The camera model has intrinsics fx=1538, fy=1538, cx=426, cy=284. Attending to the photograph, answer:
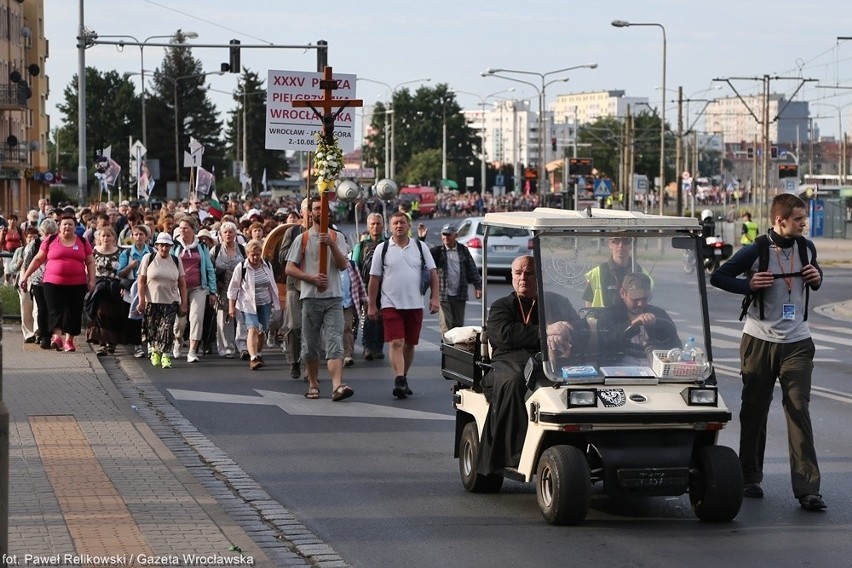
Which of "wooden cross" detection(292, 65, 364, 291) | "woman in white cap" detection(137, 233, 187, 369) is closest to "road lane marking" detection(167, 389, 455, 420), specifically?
"wooden cross" detection(292, 65, 364, 291)

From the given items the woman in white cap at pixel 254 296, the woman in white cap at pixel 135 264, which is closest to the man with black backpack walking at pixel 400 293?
the woman in white cap at pixel 254 296

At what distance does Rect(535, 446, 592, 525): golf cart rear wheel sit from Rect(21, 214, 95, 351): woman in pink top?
35.7 ft

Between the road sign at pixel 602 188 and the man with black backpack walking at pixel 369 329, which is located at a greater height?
the road sign at pixel 602 188

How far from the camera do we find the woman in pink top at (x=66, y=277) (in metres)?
18.2

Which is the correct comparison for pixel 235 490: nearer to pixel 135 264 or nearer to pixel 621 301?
pixel 621 301

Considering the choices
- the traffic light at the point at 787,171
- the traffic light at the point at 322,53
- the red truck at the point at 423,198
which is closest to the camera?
the traffic light at the point at 322,53

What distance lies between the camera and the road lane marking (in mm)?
13461

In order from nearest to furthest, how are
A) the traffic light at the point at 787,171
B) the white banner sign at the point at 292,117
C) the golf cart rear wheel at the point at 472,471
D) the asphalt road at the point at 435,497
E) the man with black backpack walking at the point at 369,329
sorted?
1. the asphalt road at the point at 435,497
2. the golf cart rear wheel at the point at 472,471
3. the man with black backpack walking at the point at 369,329
4. the white banner sign at the point at 292,117
5. the traffic light at the point at 787,171

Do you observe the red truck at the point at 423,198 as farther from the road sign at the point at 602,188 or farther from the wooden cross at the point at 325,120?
the wooden cross at the point at 325,120

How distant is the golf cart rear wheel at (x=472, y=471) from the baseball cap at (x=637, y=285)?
1.36 metres

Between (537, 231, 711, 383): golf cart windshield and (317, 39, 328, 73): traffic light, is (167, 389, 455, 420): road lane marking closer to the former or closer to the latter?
(537, 231, 711, 383): golf cart windshield

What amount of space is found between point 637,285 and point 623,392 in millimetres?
720

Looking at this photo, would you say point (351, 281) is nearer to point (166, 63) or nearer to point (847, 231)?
point (847, 231)

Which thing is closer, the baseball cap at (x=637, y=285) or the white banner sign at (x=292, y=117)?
the baseball cap at (x=637, y=285)
